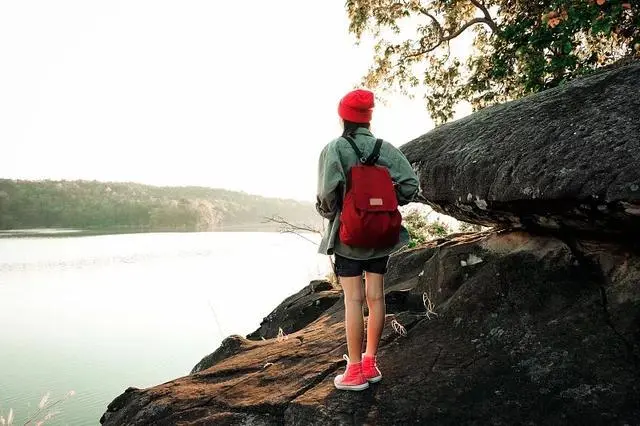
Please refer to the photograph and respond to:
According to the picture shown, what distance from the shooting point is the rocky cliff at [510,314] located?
3441 millimetres

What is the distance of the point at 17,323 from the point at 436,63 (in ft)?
59.4

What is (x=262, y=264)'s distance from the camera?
3931 centimetres

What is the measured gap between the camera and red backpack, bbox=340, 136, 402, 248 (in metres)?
3.45

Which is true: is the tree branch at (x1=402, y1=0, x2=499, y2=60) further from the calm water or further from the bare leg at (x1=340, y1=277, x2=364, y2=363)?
the bare leg at (x1=340, y1=277, x2=364, y2=363)

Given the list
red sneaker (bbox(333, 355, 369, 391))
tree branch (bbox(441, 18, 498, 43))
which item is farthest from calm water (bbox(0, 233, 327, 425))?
tree branch (bbox(441, 18, 498, 43))

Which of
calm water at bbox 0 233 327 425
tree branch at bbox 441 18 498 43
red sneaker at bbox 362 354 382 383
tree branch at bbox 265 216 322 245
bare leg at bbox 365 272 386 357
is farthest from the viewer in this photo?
tree branch at bbox 441 18 498 43

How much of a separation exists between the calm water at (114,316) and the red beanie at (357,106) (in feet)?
23.2

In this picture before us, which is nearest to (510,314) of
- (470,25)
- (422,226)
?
(422,226)

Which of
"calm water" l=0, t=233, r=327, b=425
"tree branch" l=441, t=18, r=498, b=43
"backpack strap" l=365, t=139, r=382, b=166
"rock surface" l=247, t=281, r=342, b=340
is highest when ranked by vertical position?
"tree branch" l=441, t=18, r=498, b=43

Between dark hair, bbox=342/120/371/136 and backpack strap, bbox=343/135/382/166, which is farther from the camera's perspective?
dark hair, bbox=342/120/371/136

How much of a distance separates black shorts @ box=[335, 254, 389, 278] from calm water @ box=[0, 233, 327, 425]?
6.83 m

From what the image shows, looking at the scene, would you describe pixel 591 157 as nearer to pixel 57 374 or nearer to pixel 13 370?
pixel 57 374

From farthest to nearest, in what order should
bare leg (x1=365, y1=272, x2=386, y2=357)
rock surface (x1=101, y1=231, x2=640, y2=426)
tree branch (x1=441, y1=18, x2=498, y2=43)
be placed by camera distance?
tree branch (x1=441, y1=18, x2=498, y2=43) → bare leg (x1=365, y1=272, x2=386, y2=357) → rock surface (x1=101, y1=231, x2=640, y2=426)

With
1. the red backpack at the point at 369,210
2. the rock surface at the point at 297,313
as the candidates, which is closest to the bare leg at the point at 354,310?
the red backpack at the point at 369,210
